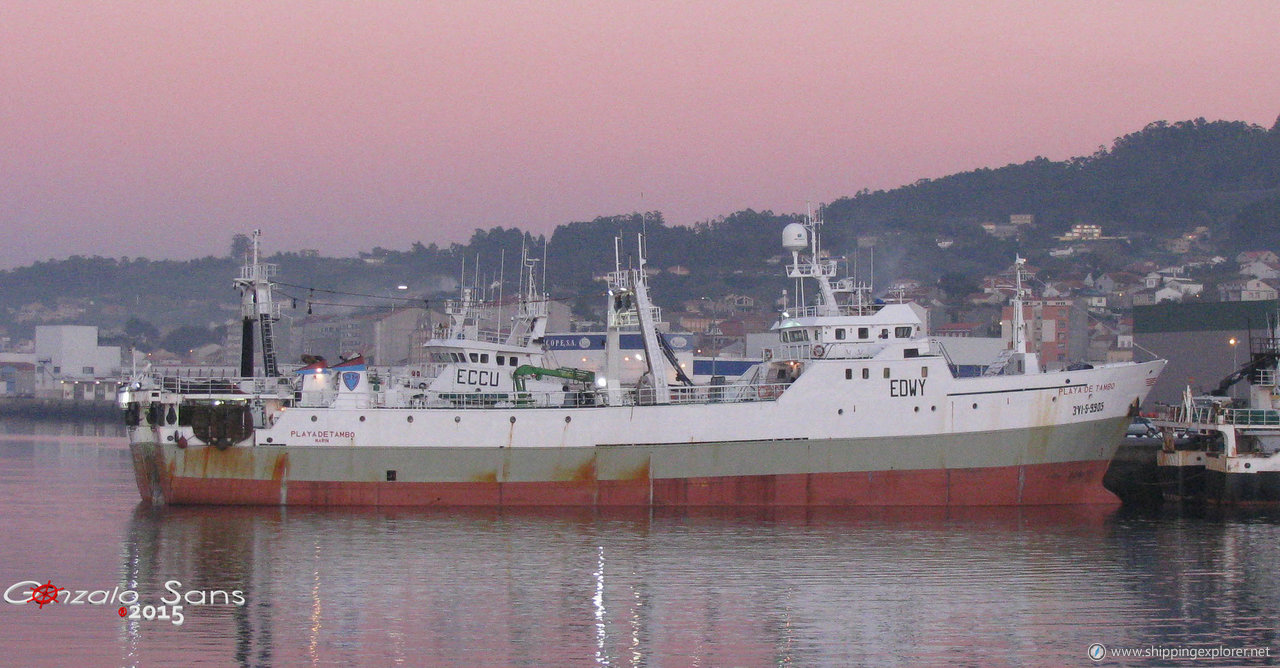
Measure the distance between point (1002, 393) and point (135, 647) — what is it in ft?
72.4

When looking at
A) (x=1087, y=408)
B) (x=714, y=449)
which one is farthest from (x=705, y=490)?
(x=1087, y=408)

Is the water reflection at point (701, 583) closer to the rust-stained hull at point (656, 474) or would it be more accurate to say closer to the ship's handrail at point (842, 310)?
the rust-stained hull at point (656, 474)

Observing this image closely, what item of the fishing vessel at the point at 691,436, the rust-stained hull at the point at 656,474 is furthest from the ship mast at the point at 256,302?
the rust-stained hull at the point at 656,474

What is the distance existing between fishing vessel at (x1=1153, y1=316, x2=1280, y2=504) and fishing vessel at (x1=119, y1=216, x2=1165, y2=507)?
9.64 feet

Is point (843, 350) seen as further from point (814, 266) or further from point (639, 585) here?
point (639, 585)

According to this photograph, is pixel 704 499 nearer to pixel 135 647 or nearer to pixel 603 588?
pixel 603 588

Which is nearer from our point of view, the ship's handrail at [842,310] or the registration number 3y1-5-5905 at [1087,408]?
the registration number 3y1-5-5905 at [1087,408]

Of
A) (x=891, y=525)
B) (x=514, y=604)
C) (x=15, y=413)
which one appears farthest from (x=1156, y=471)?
(x=15, y=413)

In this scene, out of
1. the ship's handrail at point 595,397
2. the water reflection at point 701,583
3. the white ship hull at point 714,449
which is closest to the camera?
the water reflection at point 701,583

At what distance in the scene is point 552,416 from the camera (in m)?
33.8

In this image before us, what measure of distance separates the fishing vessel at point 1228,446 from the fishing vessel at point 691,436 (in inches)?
116

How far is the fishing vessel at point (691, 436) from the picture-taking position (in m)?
33.4

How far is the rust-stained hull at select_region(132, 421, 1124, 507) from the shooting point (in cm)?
3353

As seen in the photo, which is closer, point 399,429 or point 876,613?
point 876,613
